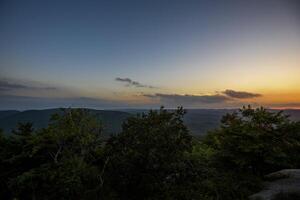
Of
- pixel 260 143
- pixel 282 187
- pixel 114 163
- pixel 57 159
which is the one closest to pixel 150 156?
pixel 114 163

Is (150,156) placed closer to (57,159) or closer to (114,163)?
(114,163)

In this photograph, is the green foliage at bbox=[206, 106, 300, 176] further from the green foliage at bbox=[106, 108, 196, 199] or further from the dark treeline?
the green foliage at bbox=[106, 108, 196, 199]

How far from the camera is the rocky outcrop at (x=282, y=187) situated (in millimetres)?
14344

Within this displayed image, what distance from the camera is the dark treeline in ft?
44.4

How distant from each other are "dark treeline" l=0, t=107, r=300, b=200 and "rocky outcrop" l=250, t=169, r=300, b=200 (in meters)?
0.75

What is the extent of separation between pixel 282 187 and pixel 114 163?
951cm

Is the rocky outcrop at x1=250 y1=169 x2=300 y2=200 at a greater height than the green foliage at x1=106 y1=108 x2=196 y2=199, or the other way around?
the green foliage at x1=106 y1=108 x2=196 y2=199

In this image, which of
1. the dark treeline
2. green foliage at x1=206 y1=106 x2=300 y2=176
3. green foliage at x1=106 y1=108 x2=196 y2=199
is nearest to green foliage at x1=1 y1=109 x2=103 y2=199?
the dark treeline

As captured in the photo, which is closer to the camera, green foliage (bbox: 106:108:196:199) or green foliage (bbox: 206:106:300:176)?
green foliage (bbox: 106:108:196:199)

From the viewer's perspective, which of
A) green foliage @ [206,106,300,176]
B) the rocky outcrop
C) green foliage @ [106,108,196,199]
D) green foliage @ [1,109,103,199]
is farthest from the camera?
green foliage @ [206,106,300,176]

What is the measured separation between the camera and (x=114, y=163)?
14.3 m

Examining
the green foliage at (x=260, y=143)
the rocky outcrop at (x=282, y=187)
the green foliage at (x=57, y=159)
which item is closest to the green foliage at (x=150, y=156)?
the green foliage at (x=57, y=159)

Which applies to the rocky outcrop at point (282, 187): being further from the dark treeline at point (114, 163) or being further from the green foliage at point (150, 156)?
the green foliage at point (150, 156)

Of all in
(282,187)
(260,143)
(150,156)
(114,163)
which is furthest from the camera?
(260,143)
